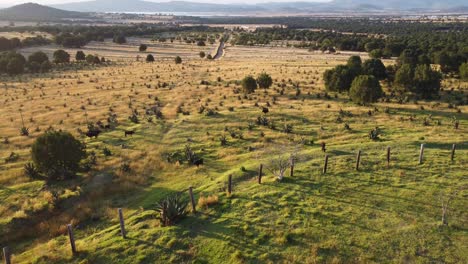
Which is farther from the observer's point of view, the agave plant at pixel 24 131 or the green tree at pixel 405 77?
the green tree at pixel 405 77

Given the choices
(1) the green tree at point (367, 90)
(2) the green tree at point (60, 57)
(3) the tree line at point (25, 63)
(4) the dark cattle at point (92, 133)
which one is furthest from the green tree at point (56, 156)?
(2) the green tree at point (60, 57)

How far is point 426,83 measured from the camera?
4503cm

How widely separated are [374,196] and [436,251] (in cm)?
478

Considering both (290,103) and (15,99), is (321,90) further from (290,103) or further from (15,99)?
(15,99)

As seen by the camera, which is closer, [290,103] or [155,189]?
[155,189]

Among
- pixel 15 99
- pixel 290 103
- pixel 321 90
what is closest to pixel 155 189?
pixel 290 103

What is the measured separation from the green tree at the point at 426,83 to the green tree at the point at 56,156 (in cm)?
4042

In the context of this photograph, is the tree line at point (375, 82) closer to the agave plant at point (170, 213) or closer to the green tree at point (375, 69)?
the green tree at point (375, 69)

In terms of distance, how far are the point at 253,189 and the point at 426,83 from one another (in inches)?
1357

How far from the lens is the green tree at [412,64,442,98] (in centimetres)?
4498

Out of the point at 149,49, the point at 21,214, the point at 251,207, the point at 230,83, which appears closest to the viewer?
the point at 251,207

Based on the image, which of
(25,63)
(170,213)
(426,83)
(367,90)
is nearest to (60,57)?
(25,63)

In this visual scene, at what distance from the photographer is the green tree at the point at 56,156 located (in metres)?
24.8

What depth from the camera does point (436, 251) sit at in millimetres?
15023
